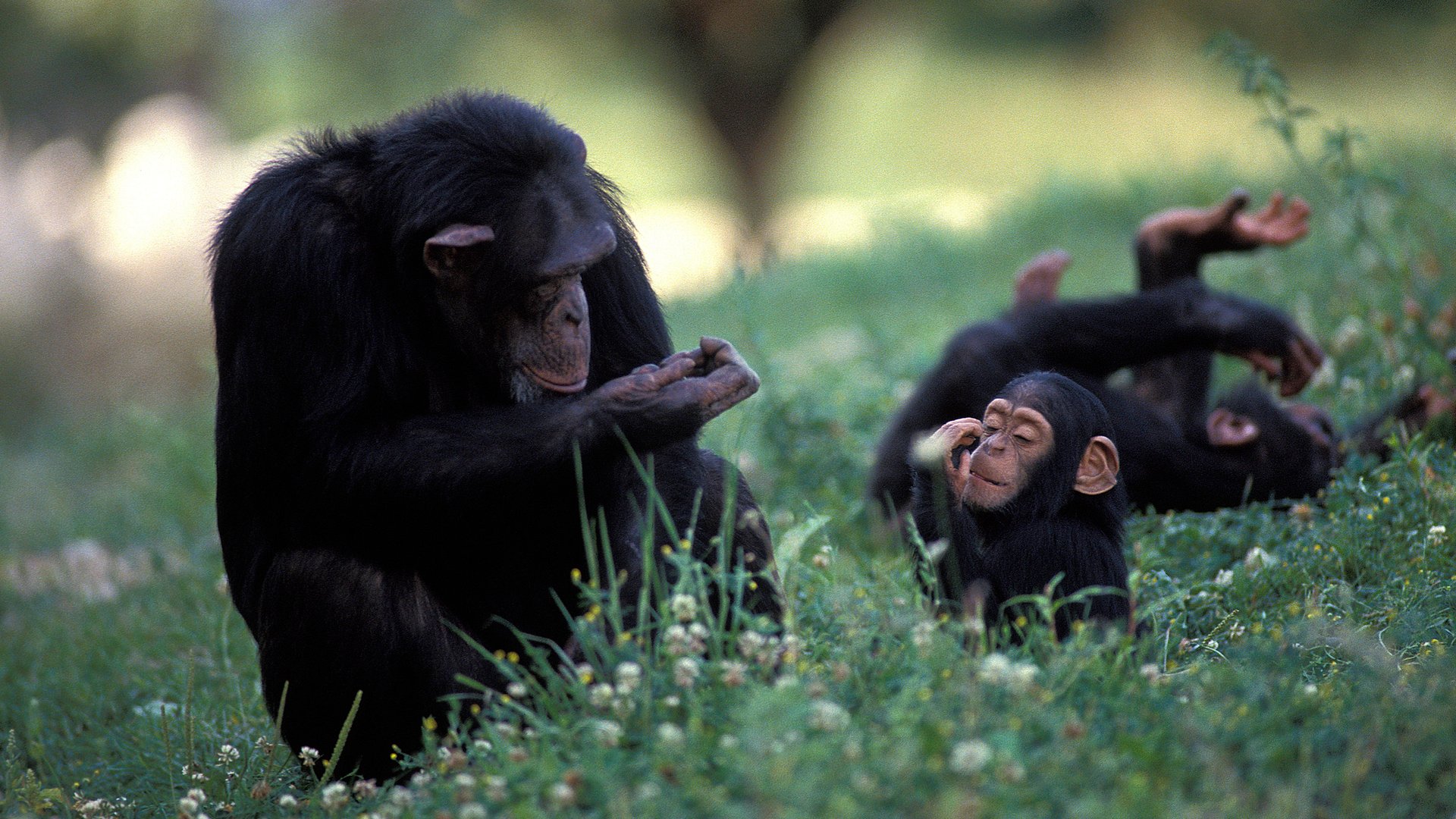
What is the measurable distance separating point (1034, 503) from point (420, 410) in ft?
5.42

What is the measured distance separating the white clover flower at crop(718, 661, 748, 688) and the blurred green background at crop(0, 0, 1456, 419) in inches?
191

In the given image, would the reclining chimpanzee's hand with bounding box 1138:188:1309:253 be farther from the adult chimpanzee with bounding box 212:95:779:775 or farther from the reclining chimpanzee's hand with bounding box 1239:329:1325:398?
the adult chimpanzee with bounding box 212:95:779:775

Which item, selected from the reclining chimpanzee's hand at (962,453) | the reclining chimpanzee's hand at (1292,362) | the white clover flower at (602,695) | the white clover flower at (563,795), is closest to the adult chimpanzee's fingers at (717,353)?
the reclining chimpanzee's hand at (962,453)

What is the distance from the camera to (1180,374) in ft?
17.7

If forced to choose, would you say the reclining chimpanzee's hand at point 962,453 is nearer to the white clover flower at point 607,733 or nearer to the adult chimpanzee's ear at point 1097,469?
the adult chimpanzee's ear at point 1097,469

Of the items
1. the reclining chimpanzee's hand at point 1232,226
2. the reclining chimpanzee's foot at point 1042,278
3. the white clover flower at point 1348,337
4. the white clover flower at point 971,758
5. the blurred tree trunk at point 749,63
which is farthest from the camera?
the blurred tree trunk at point 749,63

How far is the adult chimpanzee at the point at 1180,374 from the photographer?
4824 millimetres

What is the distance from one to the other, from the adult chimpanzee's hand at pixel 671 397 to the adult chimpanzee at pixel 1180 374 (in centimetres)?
185

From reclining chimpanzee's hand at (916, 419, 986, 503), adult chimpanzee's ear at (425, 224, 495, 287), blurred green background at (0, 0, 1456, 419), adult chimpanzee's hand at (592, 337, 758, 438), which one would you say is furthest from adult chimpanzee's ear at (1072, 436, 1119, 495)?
blurred green background at (0, 0, 1456, 419)

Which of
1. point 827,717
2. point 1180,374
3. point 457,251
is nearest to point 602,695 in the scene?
point 827,717

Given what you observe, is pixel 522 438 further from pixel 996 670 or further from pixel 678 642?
pixel 996 670

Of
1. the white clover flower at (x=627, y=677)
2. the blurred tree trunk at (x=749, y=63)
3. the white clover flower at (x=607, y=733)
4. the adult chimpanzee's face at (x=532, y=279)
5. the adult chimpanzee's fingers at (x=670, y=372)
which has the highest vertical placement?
the blurred tree trunk at (x=749, y=63)

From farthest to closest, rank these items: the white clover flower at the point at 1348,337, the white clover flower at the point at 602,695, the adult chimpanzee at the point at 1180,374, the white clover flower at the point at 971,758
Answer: the white clover flower at the point at 1348,337
the adult chimpanzee at the point at 1180,374
the white clover flower at the point at 602,695
the white clover flower at the point at 971,758

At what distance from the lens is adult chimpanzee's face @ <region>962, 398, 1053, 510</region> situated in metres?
3.68
